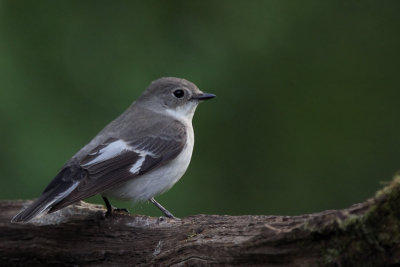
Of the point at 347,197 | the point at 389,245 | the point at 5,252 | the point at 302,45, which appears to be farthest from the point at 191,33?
the point at 389,245

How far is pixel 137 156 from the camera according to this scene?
227 inches

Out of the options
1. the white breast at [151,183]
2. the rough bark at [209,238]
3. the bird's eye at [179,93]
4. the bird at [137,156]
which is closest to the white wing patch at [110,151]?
the bird at [137,156]

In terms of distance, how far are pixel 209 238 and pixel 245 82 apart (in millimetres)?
3185

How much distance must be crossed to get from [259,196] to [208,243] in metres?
3.11

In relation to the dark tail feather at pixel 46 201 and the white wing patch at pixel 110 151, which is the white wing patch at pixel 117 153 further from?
the dark tail feather at pixel 46 201

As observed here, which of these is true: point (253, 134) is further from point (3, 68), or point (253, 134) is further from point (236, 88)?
point (3, 68)

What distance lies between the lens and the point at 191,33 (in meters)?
7.19

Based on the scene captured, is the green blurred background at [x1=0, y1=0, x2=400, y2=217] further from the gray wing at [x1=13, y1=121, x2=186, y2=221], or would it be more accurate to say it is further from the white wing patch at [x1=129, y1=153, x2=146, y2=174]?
the white wing patch at [x1=129, y1=153, x2=146, y2=174]

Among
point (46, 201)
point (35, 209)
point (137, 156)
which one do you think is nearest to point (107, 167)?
point (137, 156)

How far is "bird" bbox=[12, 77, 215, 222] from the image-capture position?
520 cm

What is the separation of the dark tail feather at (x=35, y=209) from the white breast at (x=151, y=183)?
67 centimetres

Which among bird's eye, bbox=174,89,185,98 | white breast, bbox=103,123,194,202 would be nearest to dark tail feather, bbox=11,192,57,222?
white breast, bbox=103,123,194,202

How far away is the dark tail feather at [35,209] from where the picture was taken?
4883 millimetres

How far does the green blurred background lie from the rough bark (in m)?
1.50
